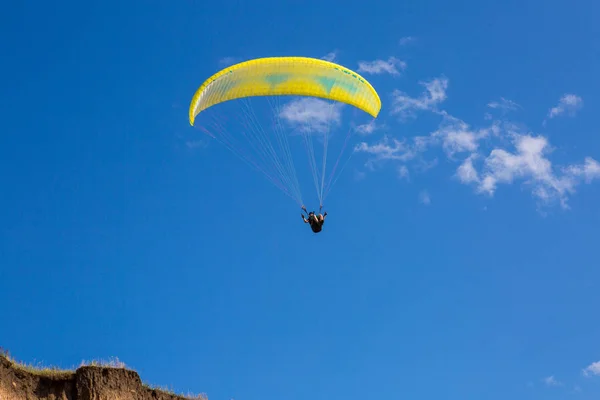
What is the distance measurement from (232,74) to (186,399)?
413 inches

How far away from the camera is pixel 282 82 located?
29.8 metres

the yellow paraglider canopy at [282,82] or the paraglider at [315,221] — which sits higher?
the yellow paraglider canopy at [282,82]

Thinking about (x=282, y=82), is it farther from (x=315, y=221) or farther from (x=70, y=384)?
(x=70, y=384)

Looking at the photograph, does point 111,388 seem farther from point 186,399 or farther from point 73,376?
point 186,399

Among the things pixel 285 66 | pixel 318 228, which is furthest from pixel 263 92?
pixel 318 228

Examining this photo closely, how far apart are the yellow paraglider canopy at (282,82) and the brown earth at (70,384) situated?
30.1 ft

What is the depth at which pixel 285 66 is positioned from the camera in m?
29.3

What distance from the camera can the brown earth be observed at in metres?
20.9

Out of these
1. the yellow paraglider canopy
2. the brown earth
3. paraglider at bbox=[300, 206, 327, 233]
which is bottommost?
the brown earth

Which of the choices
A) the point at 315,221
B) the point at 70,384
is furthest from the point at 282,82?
the point at 70,384

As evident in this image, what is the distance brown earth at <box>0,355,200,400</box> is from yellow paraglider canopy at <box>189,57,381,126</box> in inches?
362

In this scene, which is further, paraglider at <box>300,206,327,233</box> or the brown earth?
paraglider at <box>300,206,327,233</box>

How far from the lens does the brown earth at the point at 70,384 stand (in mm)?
20906

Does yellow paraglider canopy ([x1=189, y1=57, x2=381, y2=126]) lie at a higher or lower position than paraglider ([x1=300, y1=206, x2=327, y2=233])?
higher
